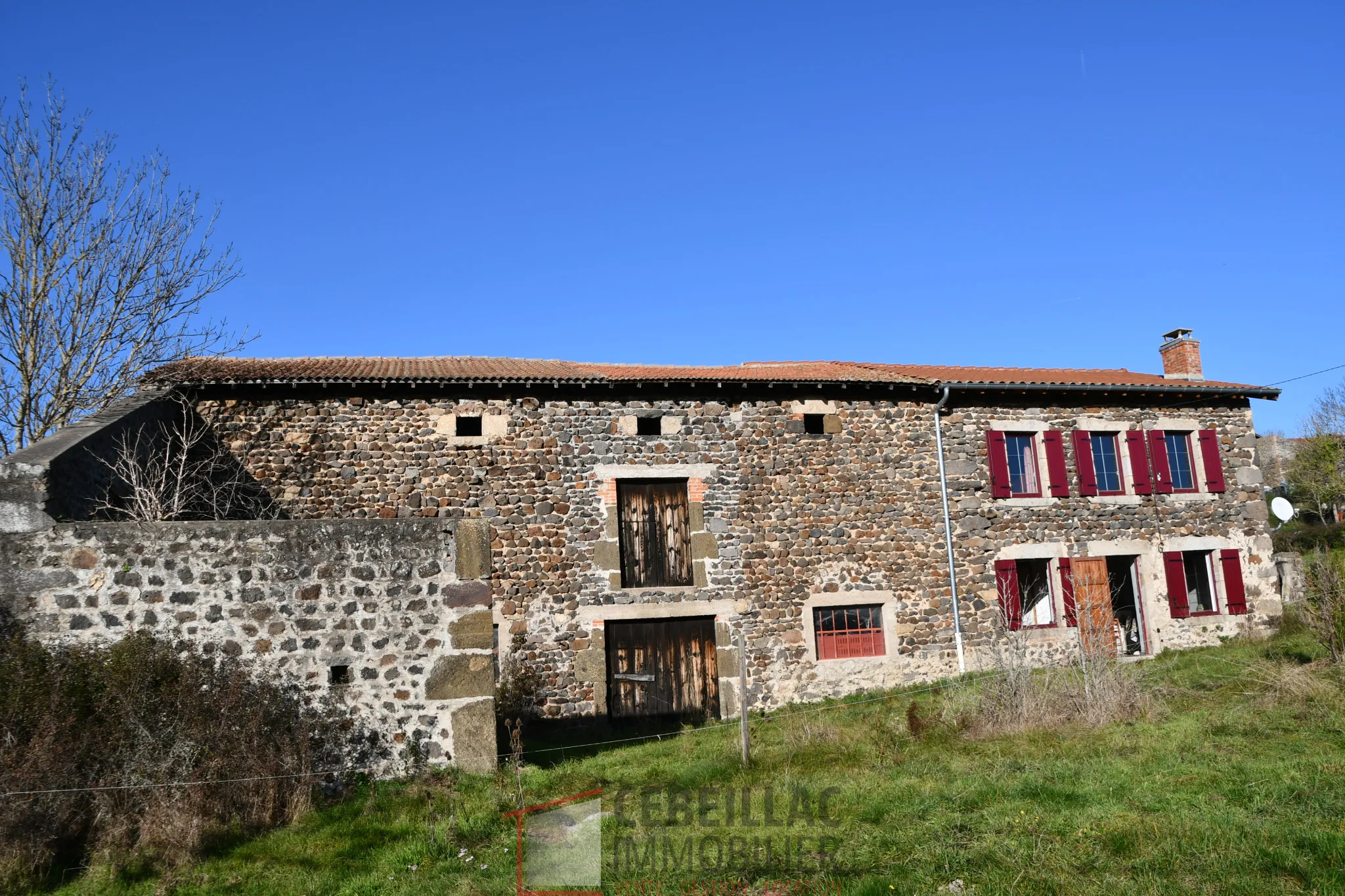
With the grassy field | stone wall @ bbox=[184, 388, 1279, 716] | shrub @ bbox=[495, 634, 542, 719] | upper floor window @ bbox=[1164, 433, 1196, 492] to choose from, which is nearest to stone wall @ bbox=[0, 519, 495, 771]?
the grassy field

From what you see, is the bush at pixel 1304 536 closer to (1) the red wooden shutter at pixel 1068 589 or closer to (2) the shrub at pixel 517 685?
(1) the red wooden shutter at pixel 1068 589

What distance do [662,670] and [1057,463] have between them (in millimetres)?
7228

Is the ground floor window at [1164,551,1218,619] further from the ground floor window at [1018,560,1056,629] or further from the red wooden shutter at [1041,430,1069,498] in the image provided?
the red wooden shutter at [1041,430,1069,498]

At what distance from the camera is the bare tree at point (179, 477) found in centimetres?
878

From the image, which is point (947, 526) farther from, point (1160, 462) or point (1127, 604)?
point (1160, 462)

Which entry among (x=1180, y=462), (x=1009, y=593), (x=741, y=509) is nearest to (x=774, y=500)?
(x=741, y=509)

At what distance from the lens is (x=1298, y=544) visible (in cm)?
2428

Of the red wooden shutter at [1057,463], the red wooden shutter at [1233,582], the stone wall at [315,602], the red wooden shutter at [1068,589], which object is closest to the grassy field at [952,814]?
the stone wall at [315,602]

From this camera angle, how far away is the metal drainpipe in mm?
13047

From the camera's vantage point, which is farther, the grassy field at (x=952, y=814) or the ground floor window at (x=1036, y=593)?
the ground floor window at (x=1036, y=593)

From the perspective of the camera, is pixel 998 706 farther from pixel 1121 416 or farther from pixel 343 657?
pixel 1121 416

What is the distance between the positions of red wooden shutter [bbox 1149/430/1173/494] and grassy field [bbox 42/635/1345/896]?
6399mm

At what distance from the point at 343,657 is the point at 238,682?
77 centimetres

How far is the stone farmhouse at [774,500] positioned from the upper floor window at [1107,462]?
4 centimetres
